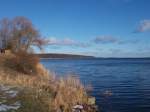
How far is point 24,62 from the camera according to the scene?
36844 millimetres

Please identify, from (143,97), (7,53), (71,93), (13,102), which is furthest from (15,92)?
(7,53)

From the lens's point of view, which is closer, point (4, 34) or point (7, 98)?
point (7, 98)

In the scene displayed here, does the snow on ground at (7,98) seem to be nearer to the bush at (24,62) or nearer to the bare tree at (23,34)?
the bush at (24,62)

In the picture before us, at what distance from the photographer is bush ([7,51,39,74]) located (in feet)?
116

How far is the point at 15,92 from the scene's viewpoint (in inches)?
598

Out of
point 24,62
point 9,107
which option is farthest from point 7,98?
point 24,62

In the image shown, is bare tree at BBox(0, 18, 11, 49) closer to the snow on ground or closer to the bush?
the bush

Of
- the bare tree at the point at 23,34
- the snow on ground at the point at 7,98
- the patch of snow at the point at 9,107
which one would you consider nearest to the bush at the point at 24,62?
the bare tree at the point at 23,34

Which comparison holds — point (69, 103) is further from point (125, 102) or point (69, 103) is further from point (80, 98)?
point (125, 102)

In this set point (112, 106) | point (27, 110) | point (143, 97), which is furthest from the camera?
point (143, 97)

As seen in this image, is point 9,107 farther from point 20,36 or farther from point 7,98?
point 20,36

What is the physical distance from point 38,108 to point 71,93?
467 centimetres

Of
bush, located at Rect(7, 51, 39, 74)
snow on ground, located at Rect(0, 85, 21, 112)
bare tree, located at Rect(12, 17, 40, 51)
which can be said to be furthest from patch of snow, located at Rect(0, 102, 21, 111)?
bare tree, located at Rect(12, 17, 40, 51)

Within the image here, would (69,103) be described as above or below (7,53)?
below
